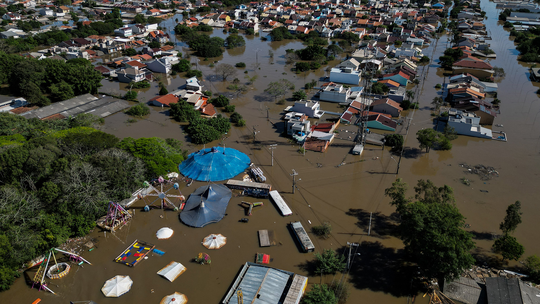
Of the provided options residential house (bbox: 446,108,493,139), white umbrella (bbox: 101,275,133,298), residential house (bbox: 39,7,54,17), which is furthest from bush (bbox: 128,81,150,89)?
residential house (bbox: 39,7,54,17)

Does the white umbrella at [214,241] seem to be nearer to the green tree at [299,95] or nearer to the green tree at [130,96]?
the green tree at [299,95]

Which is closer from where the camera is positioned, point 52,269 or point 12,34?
point 52,269

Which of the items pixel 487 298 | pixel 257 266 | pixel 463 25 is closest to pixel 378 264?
pixel 487 298

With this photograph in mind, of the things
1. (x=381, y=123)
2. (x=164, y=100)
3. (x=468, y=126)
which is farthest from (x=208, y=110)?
(x=468, y=126)

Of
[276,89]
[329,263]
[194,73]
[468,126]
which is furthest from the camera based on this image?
[194,73]

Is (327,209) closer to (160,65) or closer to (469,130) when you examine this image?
(469,130)

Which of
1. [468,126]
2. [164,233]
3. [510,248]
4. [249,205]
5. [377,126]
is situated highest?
[468,126]
